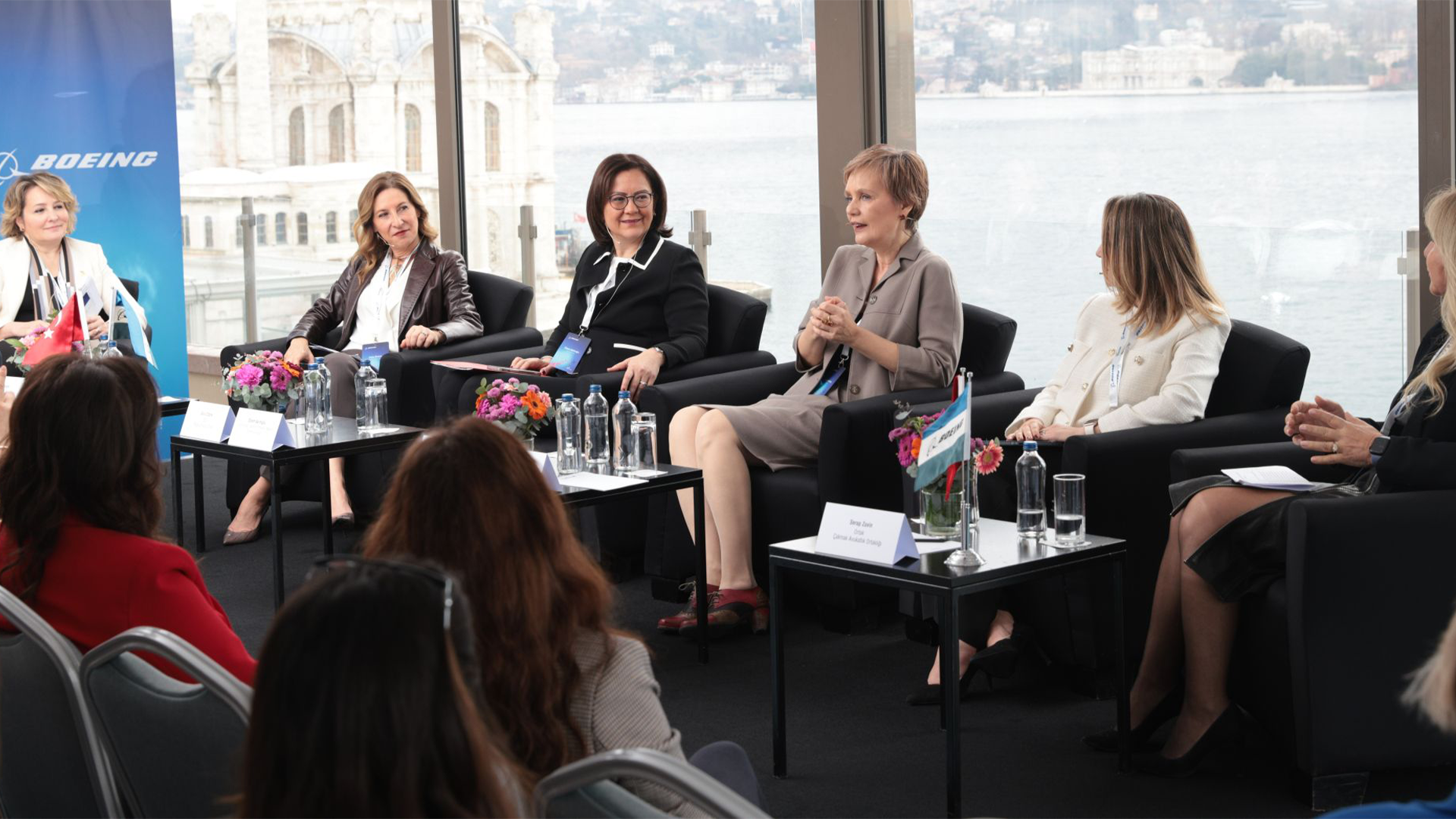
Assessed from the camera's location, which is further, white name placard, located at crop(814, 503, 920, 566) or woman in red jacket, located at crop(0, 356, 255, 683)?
white name placard, located at crop(814, 503, 920, 566)

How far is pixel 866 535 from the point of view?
335 centimetres

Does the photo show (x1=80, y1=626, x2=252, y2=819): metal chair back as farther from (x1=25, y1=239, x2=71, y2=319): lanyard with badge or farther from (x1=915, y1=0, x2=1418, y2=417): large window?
(x1=25, y1=239, x2=71, y2=319): lanyard with badge

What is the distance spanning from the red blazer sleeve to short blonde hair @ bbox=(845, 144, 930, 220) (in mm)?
3002

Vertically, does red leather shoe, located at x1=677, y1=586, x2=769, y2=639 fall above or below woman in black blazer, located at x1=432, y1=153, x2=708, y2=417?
below

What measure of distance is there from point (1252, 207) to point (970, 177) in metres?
1.12

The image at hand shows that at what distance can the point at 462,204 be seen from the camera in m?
7.88

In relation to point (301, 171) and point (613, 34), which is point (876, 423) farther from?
point (301, 171)

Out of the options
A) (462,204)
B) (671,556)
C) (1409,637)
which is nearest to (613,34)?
(462,204)

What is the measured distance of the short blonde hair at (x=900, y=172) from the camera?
4.88 metres

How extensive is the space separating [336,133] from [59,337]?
304 cm

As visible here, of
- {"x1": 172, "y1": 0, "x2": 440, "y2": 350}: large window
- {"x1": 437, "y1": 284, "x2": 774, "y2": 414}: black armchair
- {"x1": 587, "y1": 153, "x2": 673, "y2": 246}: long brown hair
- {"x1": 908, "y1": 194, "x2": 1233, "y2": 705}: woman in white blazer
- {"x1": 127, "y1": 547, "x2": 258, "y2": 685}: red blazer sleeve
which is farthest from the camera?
{"x1": 172, "y1": 0, "x2": 440, "y2": 350}: large window

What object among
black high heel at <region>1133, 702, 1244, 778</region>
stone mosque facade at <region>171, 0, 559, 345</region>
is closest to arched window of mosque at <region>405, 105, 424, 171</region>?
stone mosque facade at <region>171, 0, 559, 345</region>

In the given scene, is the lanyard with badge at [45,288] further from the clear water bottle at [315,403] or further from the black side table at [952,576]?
the black side table at [952,576]

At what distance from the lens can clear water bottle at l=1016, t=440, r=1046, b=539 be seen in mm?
3449
